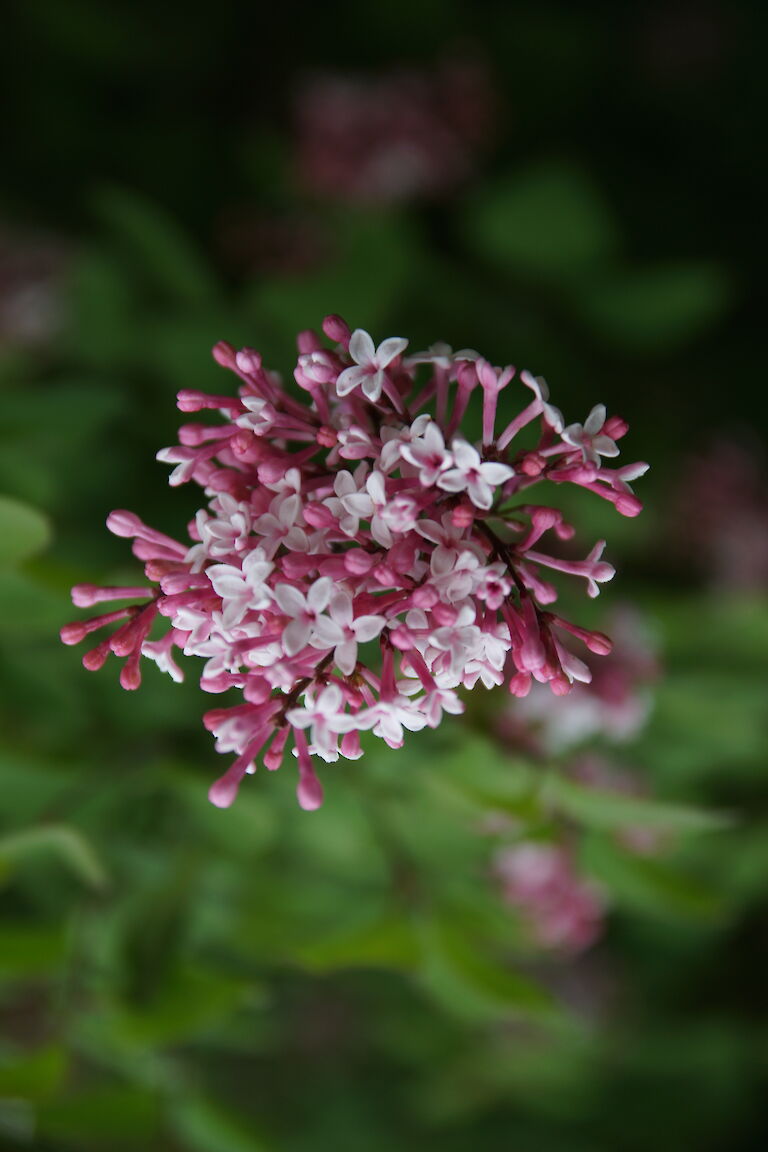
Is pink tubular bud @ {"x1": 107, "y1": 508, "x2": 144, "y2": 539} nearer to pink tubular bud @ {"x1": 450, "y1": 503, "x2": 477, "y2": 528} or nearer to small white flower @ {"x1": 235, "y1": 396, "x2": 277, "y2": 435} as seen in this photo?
small white flower @ {"x1": 235, "y1": 396, "x2": 277, "y2": 435}

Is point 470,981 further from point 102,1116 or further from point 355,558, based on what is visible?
point 355,558

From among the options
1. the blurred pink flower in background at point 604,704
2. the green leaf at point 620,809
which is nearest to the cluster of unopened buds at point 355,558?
the green leaf at point 620,809

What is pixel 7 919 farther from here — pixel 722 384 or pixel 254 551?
pixel 722 384

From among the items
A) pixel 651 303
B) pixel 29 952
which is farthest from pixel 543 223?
pixel 29 952

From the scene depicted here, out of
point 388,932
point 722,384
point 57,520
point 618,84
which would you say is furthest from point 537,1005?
point 618,84

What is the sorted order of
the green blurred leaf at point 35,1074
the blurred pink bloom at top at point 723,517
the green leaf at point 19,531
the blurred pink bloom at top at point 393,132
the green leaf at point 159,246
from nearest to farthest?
1. the green leaf at point 19,531
2. the green blurred leaf at point 35,1074
3. the green leaf at point 159,246
4. the blurred pink bloom at top at point 393,132
5. the blurred pink bloom at top at point 723,517

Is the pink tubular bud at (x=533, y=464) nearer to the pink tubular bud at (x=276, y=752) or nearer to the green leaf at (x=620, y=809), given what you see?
the pink tubular bud at (x=276, y=752)
